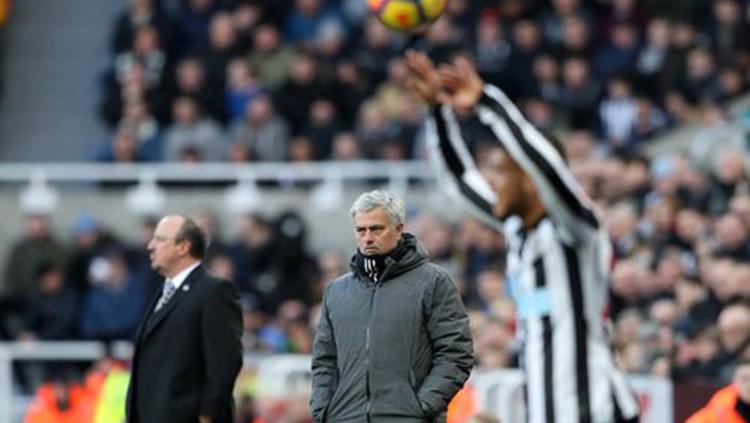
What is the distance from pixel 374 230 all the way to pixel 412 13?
2108 millimetres

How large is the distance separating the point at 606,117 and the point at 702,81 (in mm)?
898

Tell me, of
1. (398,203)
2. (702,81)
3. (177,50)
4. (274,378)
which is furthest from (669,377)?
(177,50)

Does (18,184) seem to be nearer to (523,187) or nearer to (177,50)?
(177,50)

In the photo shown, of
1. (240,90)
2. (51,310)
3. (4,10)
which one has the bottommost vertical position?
(51,310)

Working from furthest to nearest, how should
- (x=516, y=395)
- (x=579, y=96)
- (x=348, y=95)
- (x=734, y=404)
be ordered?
(x=348, y=95) < (x=579, y=96) < (x=516, y=395) < (x=734, y=404)

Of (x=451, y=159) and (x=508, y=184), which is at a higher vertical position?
(x=451, y=159)

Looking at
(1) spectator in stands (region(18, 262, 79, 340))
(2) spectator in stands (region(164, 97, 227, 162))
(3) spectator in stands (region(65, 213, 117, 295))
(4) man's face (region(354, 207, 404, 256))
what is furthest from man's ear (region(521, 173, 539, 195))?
(2) spectator in stands (region(164, 97, 227, 162))

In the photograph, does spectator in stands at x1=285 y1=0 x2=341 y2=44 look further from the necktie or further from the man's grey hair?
the man's grey hair

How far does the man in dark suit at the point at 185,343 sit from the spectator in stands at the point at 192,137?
32.1ft

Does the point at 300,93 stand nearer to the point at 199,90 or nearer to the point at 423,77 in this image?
the point at 199,90

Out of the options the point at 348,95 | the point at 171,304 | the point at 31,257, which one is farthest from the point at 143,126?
the point at 171,304

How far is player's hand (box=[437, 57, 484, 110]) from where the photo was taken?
30.4 ft

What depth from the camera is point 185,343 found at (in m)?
10.1

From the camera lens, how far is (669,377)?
12906 millimetres
